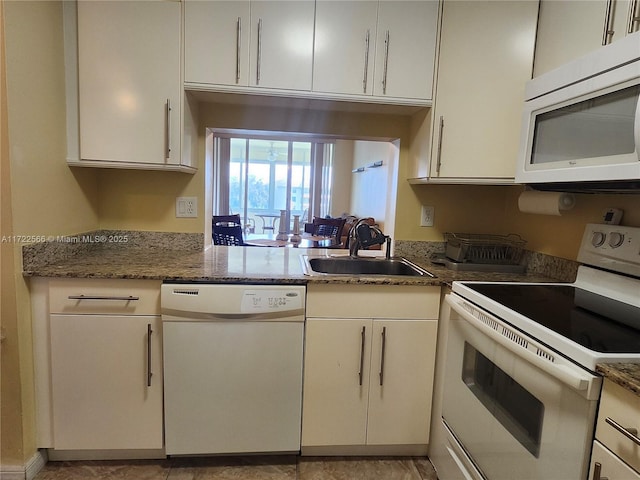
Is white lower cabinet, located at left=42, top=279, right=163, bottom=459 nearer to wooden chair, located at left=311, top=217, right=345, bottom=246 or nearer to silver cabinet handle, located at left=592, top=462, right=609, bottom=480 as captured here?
silver cabinet handle, located at left=592, top=462, right=609, bottom=480

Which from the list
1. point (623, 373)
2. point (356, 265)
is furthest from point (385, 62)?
point (623, 373)

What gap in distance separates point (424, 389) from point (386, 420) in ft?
0.72

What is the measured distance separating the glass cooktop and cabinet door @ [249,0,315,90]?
3.90ft

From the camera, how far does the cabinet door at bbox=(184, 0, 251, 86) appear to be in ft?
5.35

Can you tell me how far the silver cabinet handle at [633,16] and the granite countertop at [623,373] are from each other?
104cm

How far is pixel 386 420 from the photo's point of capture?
5.45ft

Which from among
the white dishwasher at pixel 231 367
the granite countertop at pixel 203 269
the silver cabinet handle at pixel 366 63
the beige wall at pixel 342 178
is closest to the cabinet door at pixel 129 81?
the granite countertop at pixel 203 269

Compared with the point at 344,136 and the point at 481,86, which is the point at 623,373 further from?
the point at 344,136

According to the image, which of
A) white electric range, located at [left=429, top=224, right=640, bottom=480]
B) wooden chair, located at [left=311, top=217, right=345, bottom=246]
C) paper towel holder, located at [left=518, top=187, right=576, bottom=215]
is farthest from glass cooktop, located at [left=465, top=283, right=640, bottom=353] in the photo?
wooden chair, located at [left=311, top=217, right=345, bottom=246]

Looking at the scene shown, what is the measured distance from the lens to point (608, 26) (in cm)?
125

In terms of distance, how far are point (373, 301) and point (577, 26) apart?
52.1 inches

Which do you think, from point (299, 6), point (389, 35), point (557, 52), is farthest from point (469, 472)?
point (299, 6)

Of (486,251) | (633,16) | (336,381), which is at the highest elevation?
(633,16)

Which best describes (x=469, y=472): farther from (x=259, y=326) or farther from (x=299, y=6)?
(x=299, y=6)
